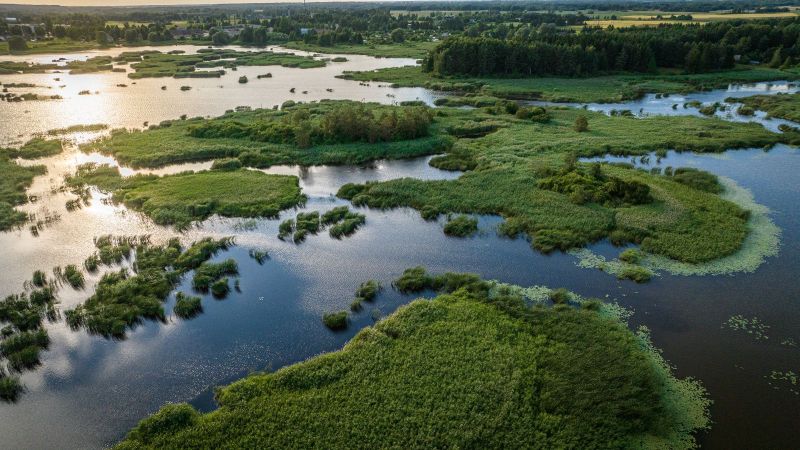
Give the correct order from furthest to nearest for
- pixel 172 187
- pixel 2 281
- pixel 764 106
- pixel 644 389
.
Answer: pixel 764 106
pixel 172 187
pixel 2 281
pixel 644 389

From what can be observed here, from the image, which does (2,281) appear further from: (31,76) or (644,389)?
(31,76)

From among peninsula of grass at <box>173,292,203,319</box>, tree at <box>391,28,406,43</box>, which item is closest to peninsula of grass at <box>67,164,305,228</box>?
peninsula of grass at <box>173,292,203,319</box>

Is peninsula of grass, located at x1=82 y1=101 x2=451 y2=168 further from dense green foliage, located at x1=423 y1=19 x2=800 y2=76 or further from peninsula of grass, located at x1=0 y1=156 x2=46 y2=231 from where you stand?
dense green foliage, located at x1=423 y1=19 x2=800 y2=76

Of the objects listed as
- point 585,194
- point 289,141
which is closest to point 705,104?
point 585,194

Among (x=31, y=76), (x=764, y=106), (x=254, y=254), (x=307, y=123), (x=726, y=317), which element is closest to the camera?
(x=726, y=317)

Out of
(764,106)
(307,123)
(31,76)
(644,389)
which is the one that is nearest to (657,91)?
(764,106)

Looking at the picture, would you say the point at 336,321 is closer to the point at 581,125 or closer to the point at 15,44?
the point at 581,125

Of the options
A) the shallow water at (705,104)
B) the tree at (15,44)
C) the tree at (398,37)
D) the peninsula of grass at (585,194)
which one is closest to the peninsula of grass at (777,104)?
the shallow water at (705,104)
